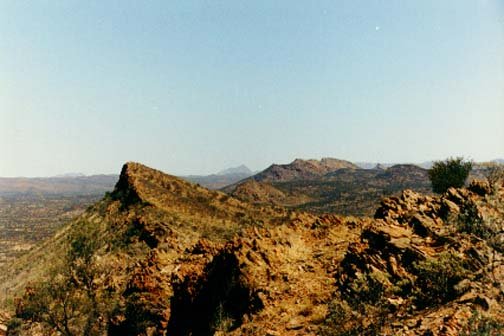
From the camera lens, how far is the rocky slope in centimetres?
1394

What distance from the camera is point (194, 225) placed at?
164 feet

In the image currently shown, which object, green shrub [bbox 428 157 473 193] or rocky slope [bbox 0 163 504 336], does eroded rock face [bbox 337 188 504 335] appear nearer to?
rocky slope [bbox 0 163 504 336]

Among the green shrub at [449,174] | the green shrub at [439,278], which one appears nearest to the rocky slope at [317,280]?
the green shrub at [439,278]

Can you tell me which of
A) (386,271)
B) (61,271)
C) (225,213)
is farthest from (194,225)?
(386,271)

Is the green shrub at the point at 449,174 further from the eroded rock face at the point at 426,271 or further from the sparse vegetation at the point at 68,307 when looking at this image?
the sparse vegetation at the point at 68,307

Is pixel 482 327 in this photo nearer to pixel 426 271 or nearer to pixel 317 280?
pixel 426 271

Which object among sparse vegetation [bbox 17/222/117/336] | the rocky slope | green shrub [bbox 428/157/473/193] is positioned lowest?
sparse vegetation [bbox 17/222/117/336]

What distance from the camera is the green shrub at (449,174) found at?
3262 centimetres

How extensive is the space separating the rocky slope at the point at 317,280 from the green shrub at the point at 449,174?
11.5 metres

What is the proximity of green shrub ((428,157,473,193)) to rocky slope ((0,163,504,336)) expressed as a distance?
11.5 metres

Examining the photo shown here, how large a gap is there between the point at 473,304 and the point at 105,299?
93.6ft

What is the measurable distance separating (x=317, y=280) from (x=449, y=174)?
21.3m

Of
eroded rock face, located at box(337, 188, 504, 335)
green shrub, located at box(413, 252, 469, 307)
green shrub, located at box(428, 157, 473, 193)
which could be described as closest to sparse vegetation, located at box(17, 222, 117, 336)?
eroded rock face, located at box(337, 188, 504, 335)

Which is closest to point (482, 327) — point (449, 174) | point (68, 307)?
point (449, 174)
